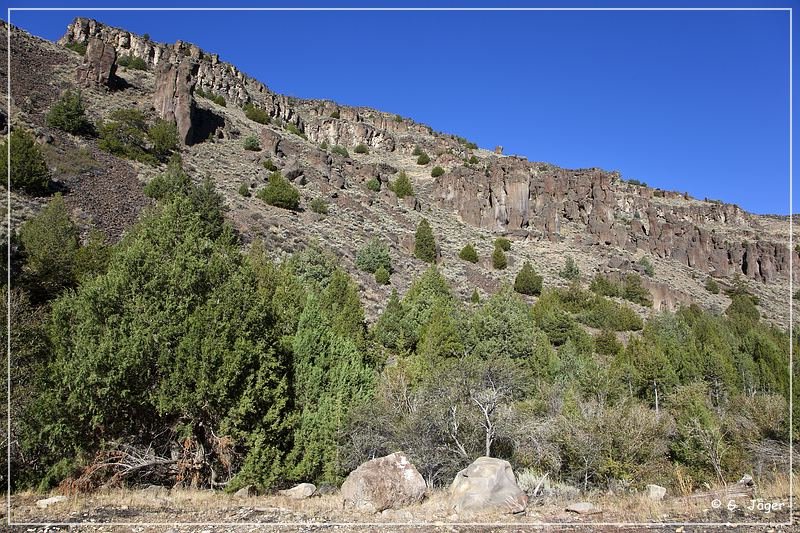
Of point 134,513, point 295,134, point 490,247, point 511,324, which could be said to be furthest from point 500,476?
point 295,134

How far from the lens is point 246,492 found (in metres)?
12.2

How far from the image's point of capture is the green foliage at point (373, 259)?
40.4 m

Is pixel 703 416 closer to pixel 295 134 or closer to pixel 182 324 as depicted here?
pixel 182 324

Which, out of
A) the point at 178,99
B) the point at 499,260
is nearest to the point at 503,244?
the point at 499,260

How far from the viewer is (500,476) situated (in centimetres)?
1023

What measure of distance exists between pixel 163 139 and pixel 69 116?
7.49 meters

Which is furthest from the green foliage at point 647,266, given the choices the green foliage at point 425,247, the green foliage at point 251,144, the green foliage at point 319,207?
the green foliage at point 251,144

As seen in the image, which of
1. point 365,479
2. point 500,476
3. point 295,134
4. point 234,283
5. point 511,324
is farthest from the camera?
point 295,134

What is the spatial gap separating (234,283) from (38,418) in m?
5.27

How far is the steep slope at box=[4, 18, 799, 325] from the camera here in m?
42.1

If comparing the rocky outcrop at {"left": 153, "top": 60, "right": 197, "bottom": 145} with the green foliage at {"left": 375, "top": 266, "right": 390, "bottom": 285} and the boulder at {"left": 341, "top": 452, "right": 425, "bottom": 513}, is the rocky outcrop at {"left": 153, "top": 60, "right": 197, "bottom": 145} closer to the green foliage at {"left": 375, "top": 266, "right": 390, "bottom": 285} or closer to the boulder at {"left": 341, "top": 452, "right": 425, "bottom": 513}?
the green foliage at {"left": 375, "top": 266, "right": 390, "bottom": 285}

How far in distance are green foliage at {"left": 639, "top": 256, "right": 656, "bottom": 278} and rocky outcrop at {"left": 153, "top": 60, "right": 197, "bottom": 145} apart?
Answer: 179ft

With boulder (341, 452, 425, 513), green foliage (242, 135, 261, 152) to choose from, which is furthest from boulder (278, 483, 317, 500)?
green foliage (242, 135, 261, 152)

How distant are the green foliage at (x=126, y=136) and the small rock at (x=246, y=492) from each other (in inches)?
1553
